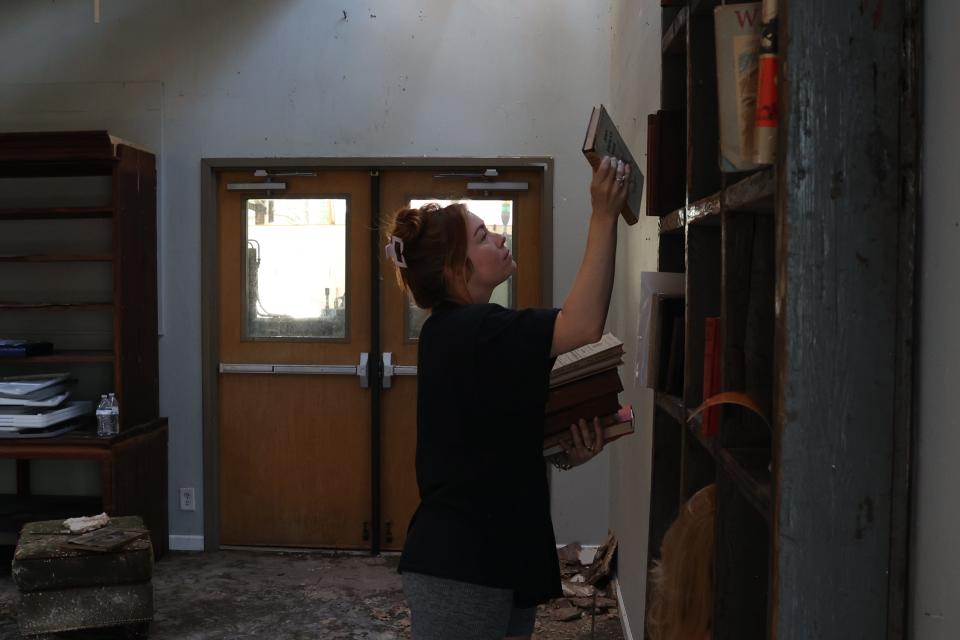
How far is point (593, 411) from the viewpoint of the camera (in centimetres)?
157

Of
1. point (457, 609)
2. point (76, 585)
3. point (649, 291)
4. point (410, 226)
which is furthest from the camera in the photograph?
point (76, 585)

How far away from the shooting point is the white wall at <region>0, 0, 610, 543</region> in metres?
4.62

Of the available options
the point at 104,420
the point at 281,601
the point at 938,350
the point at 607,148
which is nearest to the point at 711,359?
the point at 607,148

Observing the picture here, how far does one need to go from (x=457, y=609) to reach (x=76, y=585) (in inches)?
98.1

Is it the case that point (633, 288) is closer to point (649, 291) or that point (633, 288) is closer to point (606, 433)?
Answer: point (649, 291)

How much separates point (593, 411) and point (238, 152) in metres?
3.60

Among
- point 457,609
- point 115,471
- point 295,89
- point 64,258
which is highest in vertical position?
point 295,89

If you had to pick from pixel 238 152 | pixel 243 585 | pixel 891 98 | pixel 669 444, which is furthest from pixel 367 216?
pixel 891 98

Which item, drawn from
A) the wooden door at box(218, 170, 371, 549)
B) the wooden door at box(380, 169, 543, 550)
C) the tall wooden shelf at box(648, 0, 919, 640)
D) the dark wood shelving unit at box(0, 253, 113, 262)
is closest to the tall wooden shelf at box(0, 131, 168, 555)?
the dark wood shelving unit at box(0, 253, 113, 262)

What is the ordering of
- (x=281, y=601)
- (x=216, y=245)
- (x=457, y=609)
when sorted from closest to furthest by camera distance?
1. (x=457, y=609)
2. (x=281, y=601)
3. (x=216, y=245)

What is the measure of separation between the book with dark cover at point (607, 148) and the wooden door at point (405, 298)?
10.3ft

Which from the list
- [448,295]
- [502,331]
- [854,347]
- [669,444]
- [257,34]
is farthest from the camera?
[257,34]

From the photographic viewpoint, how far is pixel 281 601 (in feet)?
13.5

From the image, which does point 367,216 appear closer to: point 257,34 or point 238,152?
point 238,152
